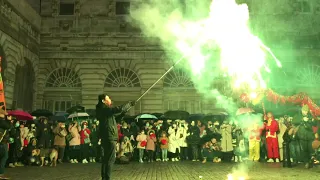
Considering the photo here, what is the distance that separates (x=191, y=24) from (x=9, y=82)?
1199 centimetres

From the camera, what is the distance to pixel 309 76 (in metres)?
23.5

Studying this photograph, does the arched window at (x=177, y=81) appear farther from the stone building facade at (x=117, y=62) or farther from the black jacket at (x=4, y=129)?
the black jacket at (x=4, y=129)

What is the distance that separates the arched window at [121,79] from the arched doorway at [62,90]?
246 cm

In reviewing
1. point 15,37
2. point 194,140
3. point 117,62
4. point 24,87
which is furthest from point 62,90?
point 194,140

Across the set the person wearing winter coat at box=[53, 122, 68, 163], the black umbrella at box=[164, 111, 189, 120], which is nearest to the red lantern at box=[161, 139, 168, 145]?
the black umbrella at box=[164, 111, 189, 120]

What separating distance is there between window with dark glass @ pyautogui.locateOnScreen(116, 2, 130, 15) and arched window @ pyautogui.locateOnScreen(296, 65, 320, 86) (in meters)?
14.8

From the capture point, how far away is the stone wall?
17.6 meters

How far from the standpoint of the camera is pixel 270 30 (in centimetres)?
2352

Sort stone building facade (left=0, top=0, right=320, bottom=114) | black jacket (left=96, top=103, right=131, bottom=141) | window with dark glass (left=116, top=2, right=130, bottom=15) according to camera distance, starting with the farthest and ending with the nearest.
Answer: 1. window with dark glass (left=116, top=2, right=130, bottom=15)
2. stone building facade (left=0, top=0, right=320, bottom=114)
3. black jacket (left=96, top=103, right=131, bottom=141)

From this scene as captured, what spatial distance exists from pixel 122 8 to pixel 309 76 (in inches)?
638

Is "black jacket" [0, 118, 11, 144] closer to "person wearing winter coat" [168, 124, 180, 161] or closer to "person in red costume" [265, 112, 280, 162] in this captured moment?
"person wearing winter coat" [168, 124, 180, 161]

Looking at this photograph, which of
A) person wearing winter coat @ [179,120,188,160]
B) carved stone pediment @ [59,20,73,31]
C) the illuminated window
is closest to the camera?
person wearing winter coat @ [179,120,188,160]

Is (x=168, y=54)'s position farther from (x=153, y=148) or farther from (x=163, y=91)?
(x=153, y=148)

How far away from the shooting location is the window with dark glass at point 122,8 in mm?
24500
